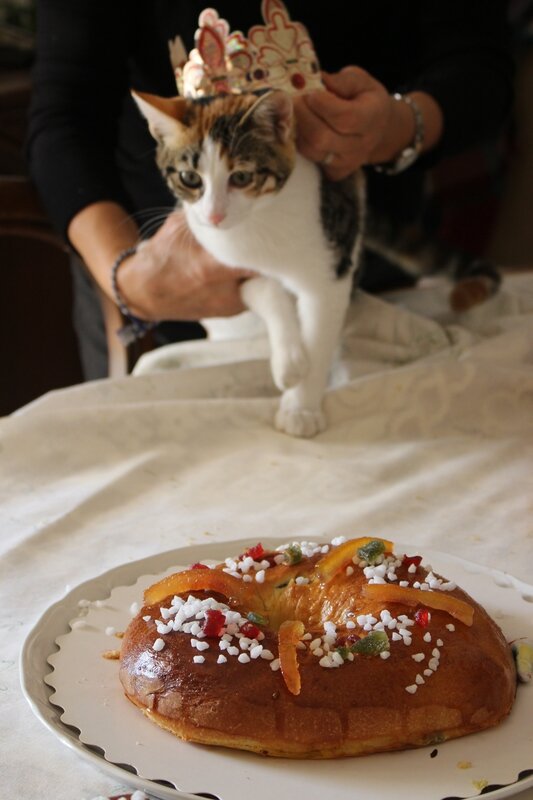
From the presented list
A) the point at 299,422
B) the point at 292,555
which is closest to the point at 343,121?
the point at 299,422

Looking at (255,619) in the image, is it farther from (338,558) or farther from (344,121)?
(344,121)

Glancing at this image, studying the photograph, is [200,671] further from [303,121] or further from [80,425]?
[303,121]

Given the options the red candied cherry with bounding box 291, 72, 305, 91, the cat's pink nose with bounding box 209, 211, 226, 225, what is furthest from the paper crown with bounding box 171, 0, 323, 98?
the cat's pink nose with bounding box 209, 211, 226, 225

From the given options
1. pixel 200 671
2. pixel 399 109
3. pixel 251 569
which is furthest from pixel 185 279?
pixel 200 671

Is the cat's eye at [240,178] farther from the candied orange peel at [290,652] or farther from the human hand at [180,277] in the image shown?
the candied orange peel at [290,652]

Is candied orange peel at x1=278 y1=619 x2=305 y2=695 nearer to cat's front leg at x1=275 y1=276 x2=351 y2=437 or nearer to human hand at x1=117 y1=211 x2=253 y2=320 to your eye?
cat's front leg at x1=275 y1=276 x2=351 y2=437

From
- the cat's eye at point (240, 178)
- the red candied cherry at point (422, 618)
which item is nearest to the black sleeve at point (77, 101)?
the cat's eye at point (240, 178)
